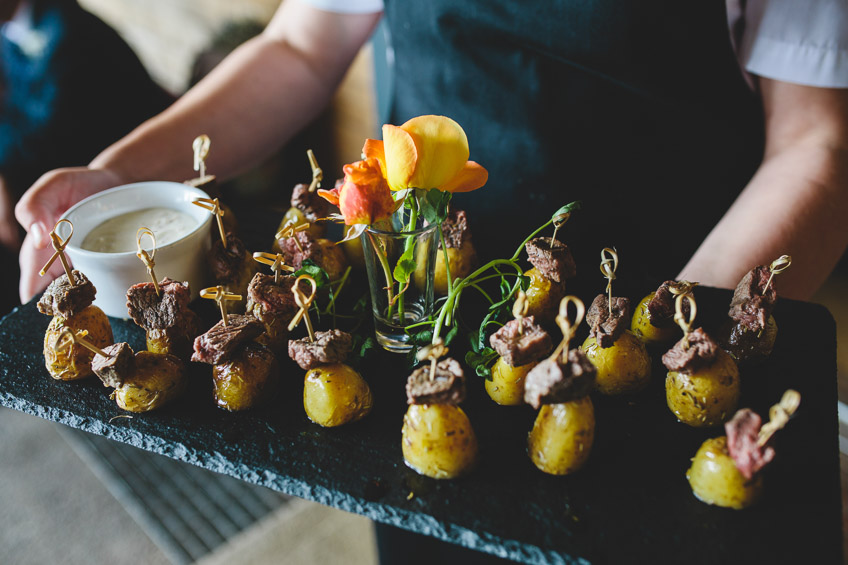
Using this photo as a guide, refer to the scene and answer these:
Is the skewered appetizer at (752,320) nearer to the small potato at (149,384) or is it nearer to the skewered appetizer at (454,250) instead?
the skewered appetizer at (454,250)

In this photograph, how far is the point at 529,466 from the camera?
2.04 ft

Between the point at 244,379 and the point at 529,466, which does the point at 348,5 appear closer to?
the point at 244,379

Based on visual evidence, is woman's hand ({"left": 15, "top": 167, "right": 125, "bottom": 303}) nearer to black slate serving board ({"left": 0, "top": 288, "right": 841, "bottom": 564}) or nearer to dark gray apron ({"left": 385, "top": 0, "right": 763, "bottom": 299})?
black slate serving board ({"left": 0, "top": 288, "right": 841, "bottom": 564})

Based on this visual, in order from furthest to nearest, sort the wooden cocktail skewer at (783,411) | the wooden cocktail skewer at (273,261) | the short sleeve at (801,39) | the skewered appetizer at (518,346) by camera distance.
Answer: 1. the short sleeve at (801,39)
2. the wooden cocktail skewer at (273,261)
3. the skewered appetizer at (518,346)
4. the wooden cocktail skewer at (783,411)

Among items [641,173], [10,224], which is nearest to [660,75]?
[641,173]

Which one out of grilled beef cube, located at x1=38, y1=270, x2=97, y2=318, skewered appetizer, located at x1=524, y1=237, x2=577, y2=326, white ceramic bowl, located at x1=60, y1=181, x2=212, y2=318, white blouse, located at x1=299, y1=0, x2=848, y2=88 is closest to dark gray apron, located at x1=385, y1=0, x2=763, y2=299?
white blouse, located at x1=299, y1=0, x2=848, y2=88

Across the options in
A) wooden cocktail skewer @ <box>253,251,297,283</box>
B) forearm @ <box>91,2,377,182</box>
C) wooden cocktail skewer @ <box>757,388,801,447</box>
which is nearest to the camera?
wooden cocktail skewer @ <box>757,388,801,447</box>

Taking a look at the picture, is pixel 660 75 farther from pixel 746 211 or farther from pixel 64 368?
pixel 64 368

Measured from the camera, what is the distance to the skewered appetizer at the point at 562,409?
565 millimetres

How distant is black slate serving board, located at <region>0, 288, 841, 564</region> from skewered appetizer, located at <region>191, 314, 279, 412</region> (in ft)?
0.07

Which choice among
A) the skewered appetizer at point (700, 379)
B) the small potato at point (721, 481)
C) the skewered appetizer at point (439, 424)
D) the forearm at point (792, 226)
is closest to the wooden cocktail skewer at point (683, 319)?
the skewered appetizer at point (700, 379)

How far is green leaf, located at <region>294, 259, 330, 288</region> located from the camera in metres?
0.75

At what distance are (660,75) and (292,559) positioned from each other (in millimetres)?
1313

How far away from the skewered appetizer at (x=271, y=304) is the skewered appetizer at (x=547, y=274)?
0.95 ft
